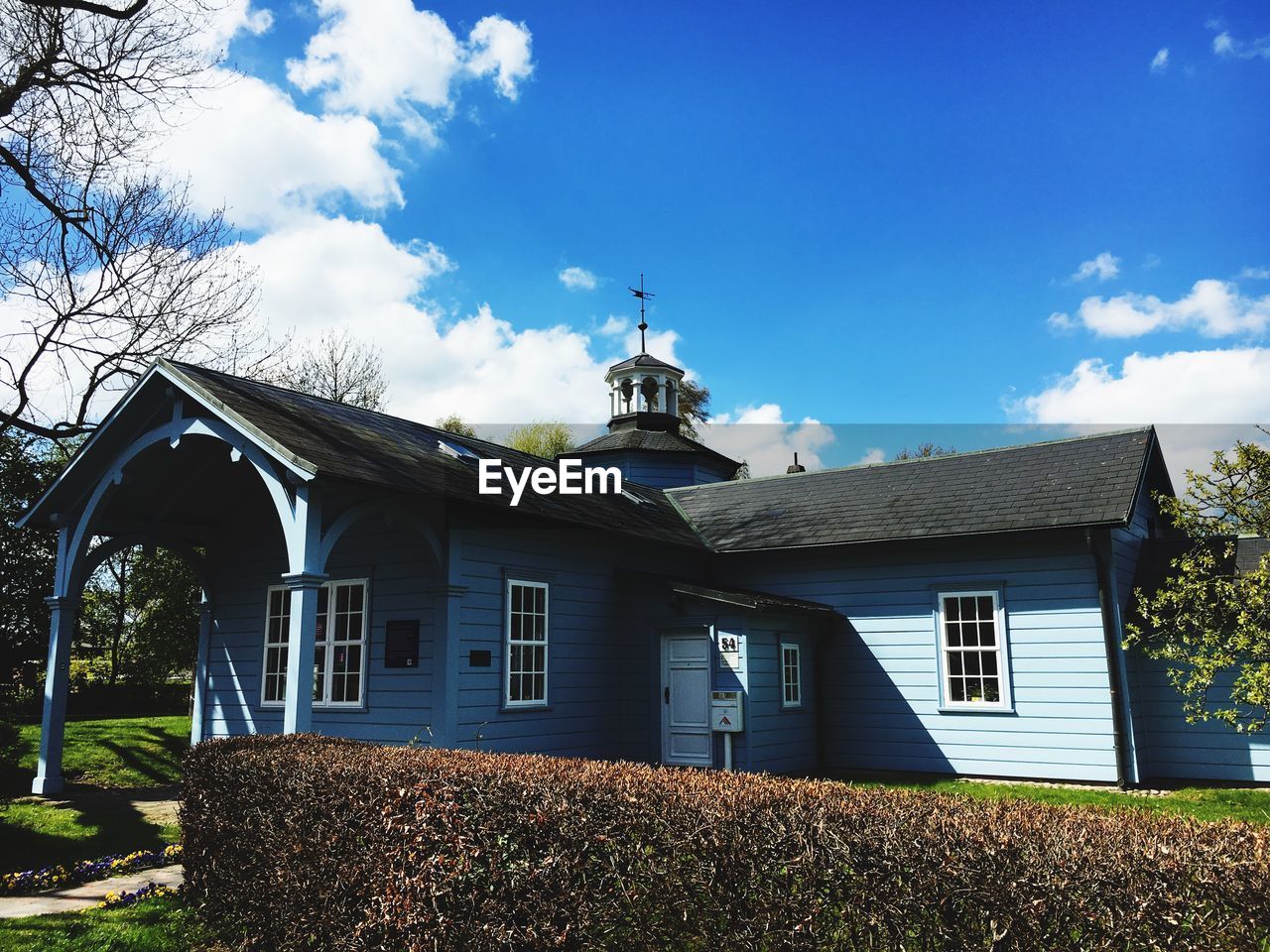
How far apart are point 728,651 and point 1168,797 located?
5.89 meters

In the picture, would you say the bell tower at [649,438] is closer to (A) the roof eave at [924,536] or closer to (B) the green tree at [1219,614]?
(A) the roof eave at [924,536]

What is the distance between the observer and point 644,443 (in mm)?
26125

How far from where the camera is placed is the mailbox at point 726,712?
1257 cm

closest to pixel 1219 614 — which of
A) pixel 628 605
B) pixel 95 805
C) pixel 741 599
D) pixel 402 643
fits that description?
pixel 741 599

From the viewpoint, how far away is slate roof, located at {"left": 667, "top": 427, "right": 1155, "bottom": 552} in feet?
45.9

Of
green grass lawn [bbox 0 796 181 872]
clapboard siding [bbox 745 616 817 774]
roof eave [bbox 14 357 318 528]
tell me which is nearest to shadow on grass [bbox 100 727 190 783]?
green grass lawn [bbox 0 796 181 872]

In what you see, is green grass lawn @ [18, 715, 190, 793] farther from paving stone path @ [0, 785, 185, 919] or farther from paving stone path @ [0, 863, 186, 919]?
paving stone path @ [0, 863, 186, 919]

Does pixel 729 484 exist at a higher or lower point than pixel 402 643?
higher

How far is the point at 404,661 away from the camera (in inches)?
478

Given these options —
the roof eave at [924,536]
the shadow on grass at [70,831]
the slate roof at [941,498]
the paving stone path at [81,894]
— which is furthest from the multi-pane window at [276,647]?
the slate roof at [941,498]

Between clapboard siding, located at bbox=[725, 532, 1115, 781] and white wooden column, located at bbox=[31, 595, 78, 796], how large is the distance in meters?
11.1

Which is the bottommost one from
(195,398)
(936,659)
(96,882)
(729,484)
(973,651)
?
(96,882)

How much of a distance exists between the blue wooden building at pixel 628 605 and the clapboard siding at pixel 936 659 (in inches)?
1.4

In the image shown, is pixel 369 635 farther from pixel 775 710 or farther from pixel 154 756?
pixel 154 756
